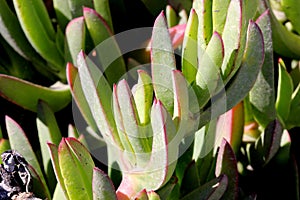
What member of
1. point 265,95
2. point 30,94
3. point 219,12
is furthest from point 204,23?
point 30,94

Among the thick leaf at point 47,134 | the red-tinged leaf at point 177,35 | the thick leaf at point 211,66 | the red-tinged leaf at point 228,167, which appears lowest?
the red-tinged leaf at point 228,167

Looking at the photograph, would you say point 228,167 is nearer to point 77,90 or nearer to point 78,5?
point 77,90

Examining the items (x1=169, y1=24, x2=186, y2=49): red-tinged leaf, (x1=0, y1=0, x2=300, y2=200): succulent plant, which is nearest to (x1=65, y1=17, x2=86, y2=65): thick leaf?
(x1=0, y1=0, x2=300, y2=200): succulent plant

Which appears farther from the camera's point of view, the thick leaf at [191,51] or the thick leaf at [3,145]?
the thick leaf at [3,145]

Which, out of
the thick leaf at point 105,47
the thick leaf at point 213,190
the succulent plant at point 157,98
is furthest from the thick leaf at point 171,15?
the thick leaf at point 213,190

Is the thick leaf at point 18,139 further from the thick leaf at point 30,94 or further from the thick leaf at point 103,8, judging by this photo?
the thick leaf at point 103,8

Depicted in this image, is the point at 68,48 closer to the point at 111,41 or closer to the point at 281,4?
the point at 111,41
